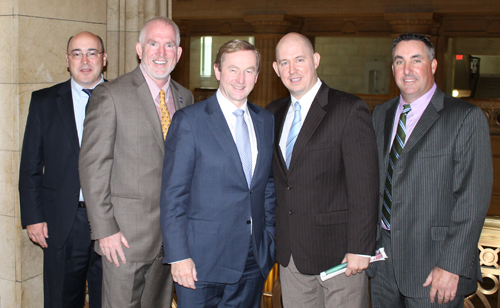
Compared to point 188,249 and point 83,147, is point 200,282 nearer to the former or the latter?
point 188,249

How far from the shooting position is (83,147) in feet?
9.39

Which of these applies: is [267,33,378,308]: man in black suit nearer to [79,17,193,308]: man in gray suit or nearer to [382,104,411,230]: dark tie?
[382,104,411,230]: dark tie

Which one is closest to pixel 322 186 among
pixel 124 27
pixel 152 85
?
pixel 152 85

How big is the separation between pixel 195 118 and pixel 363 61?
16.3 metres

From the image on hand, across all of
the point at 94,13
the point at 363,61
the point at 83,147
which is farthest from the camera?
the point at 363,61

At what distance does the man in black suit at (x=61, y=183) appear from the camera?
130 inches

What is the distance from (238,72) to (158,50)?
0.62 meters

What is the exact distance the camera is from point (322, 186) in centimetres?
277

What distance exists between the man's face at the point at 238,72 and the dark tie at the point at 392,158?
881 millimetres

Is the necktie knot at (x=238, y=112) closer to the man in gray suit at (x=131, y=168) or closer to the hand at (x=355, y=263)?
the man in gray suit at (x=131, y=168)

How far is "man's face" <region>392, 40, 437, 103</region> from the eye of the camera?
2.83 meters

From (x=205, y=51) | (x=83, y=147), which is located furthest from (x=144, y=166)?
(x=205, y=51)

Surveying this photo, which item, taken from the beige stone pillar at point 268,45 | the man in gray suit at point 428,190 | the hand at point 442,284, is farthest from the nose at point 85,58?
the beige stone pillar at point 268,45

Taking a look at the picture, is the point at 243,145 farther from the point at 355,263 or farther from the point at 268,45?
the point at 268,45
